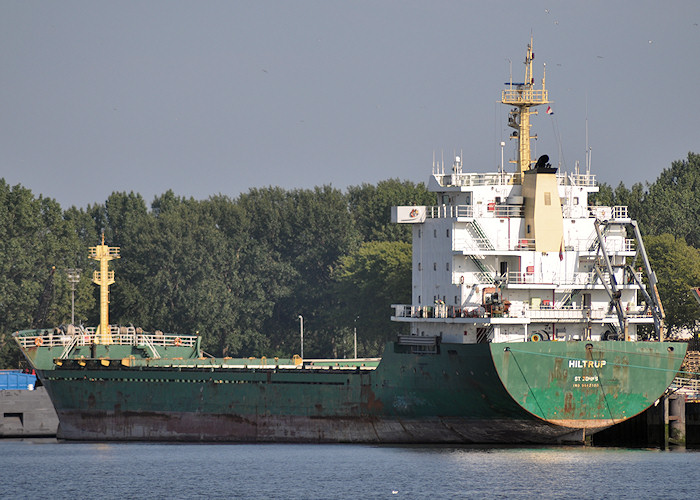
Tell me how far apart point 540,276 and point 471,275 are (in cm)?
277

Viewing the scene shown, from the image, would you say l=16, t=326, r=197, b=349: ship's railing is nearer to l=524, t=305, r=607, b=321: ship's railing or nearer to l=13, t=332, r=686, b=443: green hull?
l=13, t=332, r=686, b=443: green hull

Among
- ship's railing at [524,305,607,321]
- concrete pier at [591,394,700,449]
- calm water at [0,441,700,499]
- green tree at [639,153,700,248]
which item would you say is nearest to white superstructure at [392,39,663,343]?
ship's railing at [524,305,607,321]

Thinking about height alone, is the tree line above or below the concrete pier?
above

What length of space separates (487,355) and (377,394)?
620 centimetres

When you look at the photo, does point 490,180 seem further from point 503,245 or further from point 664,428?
point 664,428

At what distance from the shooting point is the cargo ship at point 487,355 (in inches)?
2253

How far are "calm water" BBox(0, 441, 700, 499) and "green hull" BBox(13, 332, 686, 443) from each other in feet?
3.75

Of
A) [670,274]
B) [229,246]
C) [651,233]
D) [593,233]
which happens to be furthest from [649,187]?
[593,233]

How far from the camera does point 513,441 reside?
59.0 metres

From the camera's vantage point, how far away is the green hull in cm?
5688

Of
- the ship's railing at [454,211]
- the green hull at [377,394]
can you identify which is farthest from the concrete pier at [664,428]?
the ship's railing at [454,211]

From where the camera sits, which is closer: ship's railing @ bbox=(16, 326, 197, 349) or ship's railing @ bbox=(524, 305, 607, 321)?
ship's railing @ bbox=(524, 305, 607, 321)

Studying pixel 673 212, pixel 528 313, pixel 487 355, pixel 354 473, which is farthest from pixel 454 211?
pixel 673 212

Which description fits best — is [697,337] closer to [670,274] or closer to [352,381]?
[670,274]
